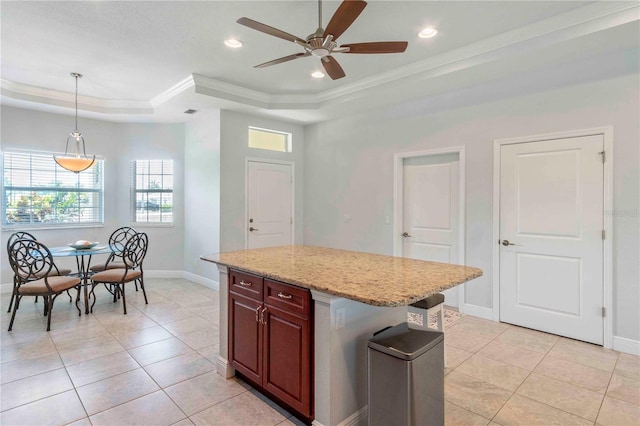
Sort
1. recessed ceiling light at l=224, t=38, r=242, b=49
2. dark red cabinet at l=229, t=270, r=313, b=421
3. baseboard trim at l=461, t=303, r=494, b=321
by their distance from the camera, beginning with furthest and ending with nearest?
baseboard trim at l=461, t=303, r=494, b=321
recessed ceiling light at l=224, t=38, r=242, b=49
dark red cabinet at l=229, t=270, r=313, b=421

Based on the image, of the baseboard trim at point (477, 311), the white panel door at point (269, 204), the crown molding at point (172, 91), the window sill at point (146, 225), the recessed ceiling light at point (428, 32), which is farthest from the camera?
the window sill at point (146, 225)

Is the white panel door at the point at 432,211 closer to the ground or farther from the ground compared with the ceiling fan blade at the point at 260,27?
closer to the ground

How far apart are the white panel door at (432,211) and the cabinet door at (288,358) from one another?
2.95 meters

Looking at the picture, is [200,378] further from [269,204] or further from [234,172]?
[269,204]

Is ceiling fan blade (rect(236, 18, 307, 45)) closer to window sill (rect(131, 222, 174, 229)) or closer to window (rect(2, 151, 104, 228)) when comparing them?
window sill (rect(131, 222, 174, 229))

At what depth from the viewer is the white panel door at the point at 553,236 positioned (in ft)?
10.8

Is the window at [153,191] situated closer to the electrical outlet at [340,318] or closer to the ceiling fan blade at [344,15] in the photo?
the ceiling fan blade at [344,15]

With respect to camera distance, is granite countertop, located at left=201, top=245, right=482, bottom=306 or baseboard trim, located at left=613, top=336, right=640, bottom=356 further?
baseboard trim, located at left=613, top=336, right=640, bottom=356

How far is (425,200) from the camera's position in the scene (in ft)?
15.3

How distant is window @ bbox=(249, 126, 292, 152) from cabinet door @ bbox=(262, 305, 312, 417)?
3780mm

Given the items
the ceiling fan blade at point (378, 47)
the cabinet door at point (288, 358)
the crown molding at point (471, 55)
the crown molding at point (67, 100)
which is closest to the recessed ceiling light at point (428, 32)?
the crown molding at point (471, 55)

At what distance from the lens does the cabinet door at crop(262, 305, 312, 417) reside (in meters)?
1.98

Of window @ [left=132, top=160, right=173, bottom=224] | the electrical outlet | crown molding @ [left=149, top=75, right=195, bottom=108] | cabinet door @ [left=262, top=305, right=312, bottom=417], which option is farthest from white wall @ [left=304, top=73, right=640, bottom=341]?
cabinet door @ [left=262, top=305, right=312, bottom=417]

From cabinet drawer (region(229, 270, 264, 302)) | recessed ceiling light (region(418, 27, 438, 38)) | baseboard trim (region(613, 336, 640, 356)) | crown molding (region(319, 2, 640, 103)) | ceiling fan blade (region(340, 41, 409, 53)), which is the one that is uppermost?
recessed ceiling light (region(418, 27, 438, 38))
